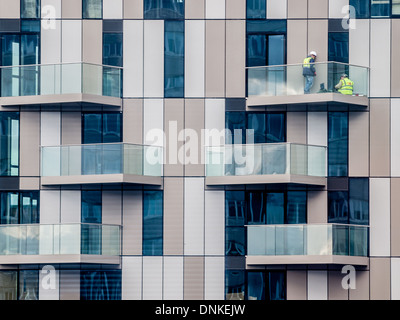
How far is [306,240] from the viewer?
114000mm

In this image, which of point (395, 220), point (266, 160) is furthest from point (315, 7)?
point (395, 220)

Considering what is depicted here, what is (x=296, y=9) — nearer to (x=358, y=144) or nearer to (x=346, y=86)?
(x=346, y=86)

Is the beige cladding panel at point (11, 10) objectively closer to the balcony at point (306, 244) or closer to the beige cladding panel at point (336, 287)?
the balcony at point (306, 244)

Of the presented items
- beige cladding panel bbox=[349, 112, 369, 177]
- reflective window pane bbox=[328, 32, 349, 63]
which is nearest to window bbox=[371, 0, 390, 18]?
reflective window pane bbox=[328, 32, 349, 63]

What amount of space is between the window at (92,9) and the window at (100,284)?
8571 mm

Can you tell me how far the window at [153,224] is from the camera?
116 metres

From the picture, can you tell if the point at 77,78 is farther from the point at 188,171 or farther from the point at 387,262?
the point at 387,262

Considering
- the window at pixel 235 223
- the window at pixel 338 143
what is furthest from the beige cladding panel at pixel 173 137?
the window at pixel 338 143

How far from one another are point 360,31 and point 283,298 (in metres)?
9.29

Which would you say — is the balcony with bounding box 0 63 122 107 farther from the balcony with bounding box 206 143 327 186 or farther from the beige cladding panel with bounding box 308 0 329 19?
the beige cladding panel with bounding box 308 0 329 19

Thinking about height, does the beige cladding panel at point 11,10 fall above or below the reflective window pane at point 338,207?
above

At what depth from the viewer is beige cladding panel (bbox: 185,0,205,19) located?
116 metres

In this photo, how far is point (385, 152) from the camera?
379ft

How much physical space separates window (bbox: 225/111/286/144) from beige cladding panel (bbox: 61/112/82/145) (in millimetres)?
4988
